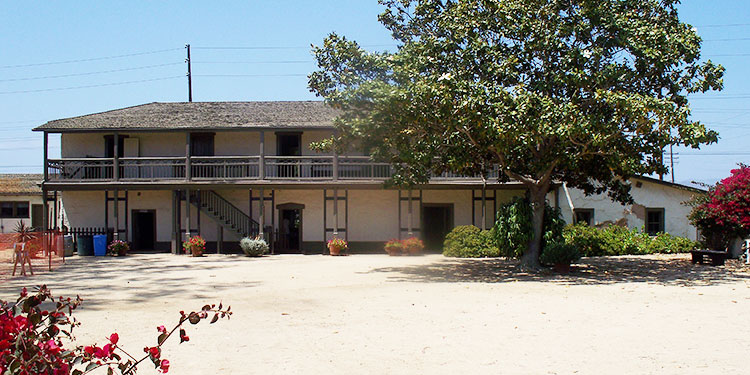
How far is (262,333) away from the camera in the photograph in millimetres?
9000

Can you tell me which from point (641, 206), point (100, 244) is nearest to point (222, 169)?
point (100, 244)

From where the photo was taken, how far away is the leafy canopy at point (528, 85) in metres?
→ 15.2

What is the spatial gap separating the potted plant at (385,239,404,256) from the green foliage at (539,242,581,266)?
8.32 metres

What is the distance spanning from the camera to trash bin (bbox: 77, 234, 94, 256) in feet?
A: 85.5

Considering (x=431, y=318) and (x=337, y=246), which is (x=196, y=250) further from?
(x=431, y=318)

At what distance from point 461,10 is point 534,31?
6.91 ft

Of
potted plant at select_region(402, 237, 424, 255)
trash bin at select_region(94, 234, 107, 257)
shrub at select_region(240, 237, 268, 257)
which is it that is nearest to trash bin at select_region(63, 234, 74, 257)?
trash bin at select_region(94, 234, 107, 257)

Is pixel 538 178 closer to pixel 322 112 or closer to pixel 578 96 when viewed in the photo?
pixel 578 96

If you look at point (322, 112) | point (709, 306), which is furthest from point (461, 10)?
point (322, 112)

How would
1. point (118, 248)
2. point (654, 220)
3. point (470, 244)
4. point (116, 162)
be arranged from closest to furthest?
1. point (470, 244)
2. point (118, 248)
3. point (116, 162)
4. point (654, 220)

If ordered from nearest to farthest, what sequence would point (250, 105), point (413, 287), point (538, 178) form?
point (413, 287)
point (538, 178)
point (250, 105)

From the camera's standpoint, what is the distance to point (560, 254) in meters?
Result: 18.0

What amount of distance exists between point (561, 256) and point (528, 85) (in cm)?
508

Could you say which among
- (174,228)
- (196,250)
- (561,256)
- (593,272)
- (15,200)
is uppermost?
(15,200)
